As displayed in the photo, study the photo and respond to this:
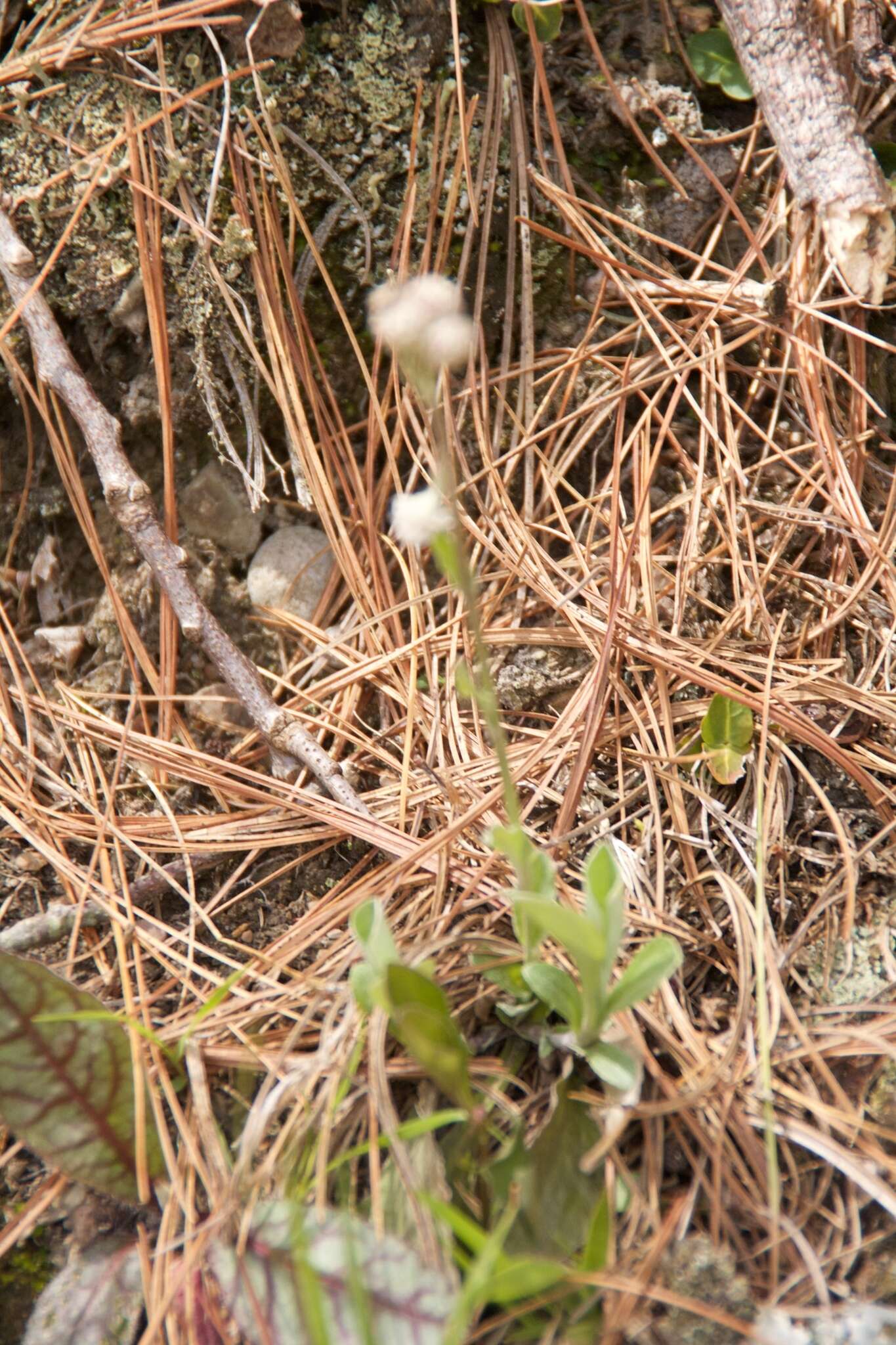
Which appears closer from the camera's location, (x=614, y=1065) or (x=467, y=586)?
(x=467, y=586)

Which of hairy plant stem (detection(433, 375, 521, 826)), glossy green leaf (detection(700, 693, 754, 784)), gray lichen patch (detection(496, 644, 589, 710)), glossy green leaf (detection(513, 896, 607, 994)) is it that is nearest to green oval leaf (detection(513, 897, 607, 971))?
glossy green leaf (detection(513, 896, 607, 994))

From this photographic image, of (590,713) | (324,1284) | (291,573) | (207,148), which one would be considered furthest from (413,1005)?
(207,148)

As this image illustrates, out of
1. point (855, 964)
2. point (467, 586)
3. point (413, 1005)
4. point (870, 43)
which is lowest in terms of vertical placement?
point (855, 964)

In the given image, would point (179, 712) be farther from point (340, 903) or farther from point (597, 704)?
point (597, 704)

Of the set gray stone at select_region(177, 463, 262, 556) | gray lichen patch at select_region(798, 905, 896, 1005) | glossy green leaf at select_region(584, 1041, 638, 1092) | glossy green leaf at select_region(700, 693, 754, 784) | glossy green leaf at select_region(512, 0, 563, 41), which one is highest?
glossy green leaf at select_region(512, 0, 563, 41)

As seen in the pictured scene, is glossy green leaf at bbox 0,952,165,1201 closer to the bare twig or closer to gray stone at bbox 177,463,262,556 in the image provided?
the bare twig

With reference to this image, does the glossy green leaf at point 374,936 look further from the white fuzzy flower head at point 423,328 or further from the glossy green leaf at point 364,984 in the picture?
the white fuzzy flower head at point 423,328

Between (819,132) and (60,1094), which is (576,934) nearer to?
(60,1094)

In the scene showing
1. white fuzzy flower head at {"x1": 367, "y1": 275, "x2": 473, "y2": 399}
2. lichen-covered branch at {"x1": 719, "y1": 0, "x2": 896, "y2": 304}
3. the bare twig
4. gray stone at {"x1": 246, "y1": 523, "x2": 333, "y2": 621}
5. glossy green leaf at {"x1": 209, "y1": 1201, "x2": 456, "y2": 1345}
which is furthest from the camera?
gray stone at {"x1": 246, "y1": 523, "x2": 333, "y2": 621}
